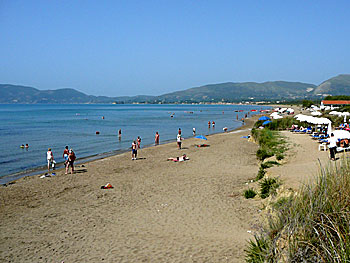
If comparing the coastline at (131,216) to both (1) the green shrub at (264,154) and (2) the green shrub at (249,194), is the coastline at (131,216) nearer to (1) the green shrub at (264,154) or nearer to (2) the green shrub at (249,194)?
(2) the green shrub at (249,194)

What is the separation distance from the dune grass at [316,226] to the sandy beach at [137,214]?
1297 millimetres

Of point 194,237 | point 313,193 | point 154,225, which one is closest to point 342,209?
point 313,193

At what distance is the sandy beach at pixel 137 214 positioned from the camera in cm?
741

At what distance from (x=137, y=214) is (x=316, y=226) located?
6.49 m

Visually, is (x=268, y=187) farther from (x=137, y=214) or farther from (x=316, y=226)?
(x=316, y=226)

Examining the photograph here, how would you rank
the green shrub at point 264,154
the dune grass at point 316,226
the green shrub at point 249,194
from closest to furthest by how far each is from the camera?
the dune grass at point 316,226
the green shrub at point 249,194
the green shrub at point 264,154

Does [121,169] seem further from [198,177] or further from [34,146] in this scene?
[34,146]

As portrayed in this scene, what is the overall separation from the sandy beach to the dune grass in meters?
1.30

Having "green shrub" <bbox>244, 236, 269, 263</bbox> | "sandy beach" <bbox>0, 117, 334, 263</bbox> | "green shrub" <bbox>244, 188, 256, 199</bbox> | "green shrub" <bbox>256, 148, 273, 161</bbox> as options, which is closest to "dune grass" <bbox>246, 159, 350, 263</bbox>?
"green shrub" <bbox>244, 236, 269, 263</bbox>

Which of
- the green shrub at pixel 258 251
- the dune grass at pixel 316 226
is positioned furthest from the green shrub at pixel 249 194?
the dune grass at pixel 316 226

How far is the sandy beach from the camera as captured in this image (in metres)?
7.41

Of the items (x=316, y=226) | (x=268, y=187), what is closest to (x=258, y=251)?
(x=316, y=226)

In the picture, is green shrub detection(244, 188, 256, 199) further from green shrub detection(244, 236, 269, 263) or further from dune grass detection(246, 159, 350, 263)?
dune grass detection(246, 159, 350, 263)

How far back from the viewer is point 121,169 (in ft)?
60.3
